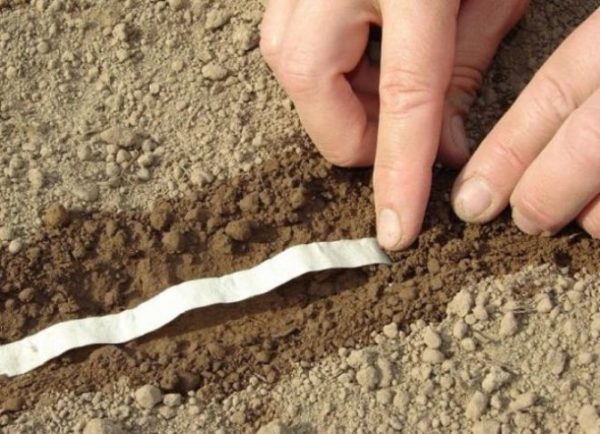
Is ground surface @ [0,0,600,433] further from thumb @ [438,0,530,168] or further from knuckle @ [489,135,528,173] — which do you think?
knuckle @ [489,135,528,173]

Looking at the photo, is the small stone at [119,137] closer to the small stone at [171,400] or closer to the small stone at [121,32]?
the small stone at [121,32]

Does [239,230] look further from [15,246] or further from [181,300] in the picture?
[15,246]

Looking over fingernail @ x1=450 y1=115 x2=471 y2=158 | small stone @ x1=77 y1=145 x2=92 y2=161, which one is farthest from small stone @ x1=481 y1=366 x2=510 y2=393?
small stone @ x1=77 y1=145 x2=92 y2=161

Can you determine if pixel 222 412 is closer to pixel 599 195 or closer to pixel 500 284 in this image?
pixel 500 284

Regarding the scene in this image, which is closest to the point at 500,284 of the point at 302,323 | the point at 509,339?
the point at 509,339

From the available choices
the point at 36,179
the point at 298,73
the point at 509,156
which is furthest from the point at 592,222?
the point at 36,179

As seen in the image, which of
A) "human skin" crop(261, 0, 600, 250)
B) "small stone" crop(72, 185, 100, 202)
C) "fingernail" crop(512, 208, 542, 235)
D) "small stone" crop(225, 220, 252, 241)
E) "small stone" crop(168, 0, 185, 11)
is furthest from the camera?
"small stone" crop(168, 0, 185, 11)
